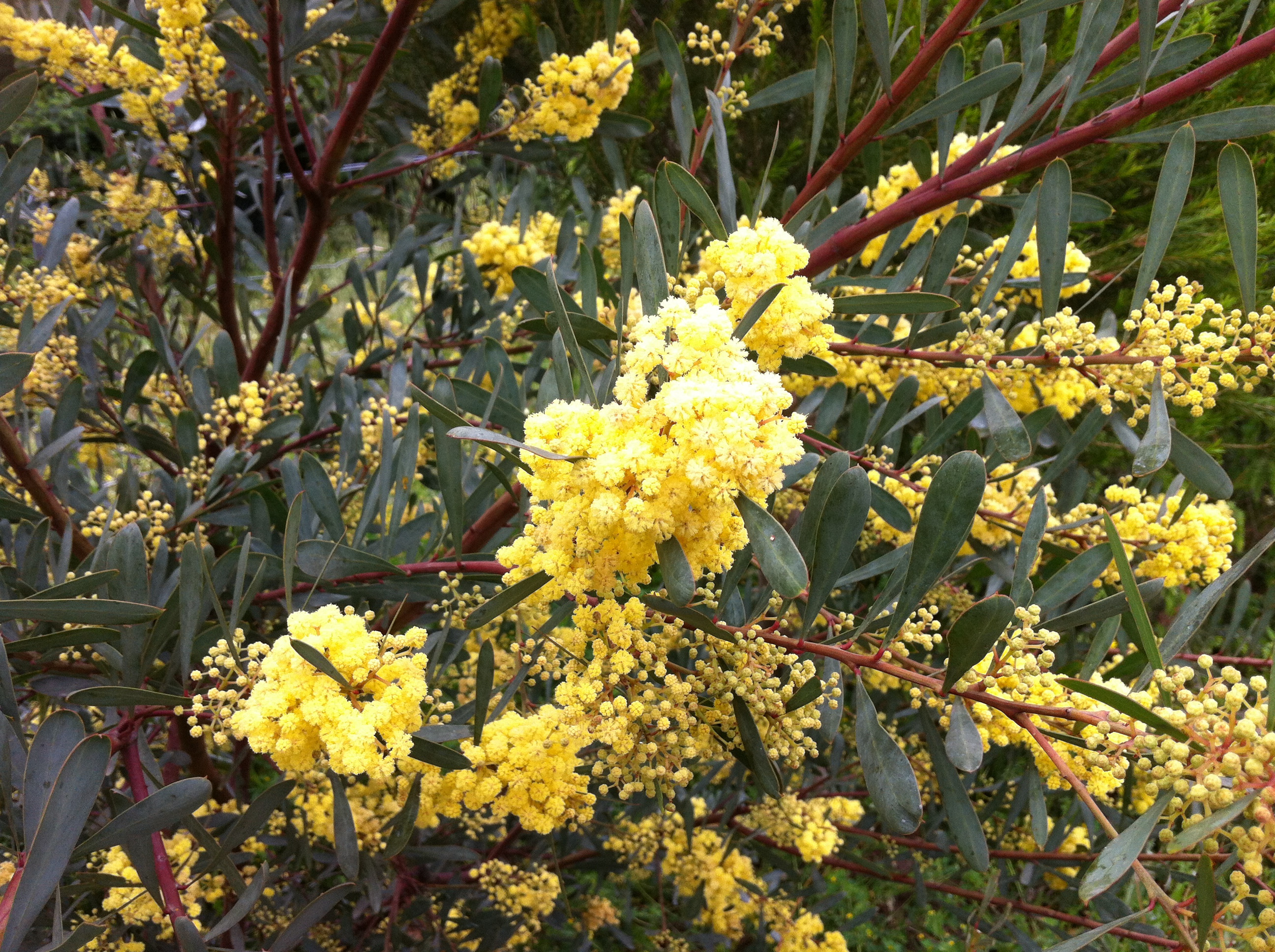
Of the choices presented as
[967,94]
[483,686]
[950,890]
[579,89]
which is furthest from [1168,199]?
[950,890]

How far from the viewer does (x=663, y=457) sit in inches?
25.0

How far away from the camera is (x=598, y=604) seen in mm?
839

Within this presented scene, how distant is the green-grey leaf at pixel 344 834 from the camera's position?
0.87m

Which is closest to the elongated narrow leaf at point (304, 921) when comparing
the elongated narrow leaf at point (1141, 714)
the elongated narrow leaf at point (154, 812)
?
the elongated narrow leaf at point (154, 812)

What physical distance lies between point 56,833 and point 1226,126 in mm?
1453

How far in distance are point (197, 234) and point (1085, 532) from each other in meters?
2.50

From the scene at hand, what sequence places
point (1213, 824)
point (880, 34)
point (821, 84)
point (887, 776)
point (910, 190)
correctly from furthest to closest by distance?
point (910, 190) → point (821, 84) → point (880, 34) → point (887, 776) → point (1213, 824)

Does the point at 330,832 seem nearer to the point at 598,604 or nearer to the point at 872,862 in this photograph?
the point at 598,604

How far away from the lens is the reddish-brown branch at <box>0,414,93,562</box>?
1.10 meters

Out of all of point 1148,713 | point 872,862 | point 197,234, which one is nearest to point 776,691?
point 1148,713

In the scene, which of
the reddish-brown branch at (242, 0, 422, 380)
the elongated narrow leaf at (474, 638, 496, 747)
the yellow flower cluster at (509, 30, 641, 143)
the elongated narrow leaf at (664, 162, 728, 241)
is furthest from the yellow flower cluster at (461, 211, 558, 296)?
the elongated narrow leaf at (474, 638, 496, 747)

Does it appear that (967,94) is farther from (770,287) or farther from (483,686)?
(483,686)

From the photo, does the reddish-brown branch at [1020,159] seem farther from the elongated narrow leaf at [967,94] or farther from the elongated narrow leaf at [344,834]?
the elongated narrow leaf at [344,834]

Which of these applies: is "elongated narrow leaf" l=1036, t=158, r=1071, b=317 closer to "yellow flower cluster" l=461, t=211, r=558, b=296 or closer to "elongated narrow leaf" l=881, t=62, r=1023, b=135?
"elongated narrow leaf" l=881, t=62, r=1023, b=135
